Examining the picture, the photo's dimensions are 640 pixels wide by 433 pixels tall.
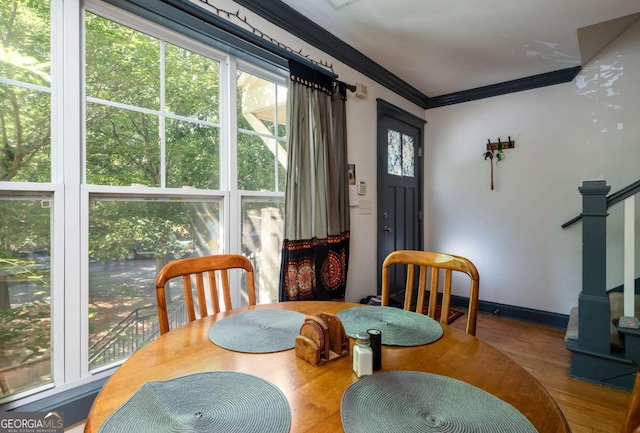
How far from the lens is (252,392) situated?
0.73 metres

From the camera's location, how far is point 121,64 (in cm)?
153

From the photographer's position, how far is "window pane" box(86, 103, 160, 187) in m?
1.44

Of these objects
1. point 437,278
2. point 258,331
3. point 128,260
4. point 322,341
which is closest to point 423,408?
point 322,341

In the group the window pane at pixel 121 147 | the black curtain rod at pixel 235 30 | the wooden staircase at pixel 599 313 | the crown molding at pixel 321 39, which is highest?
the crown molding at pixel 321 39

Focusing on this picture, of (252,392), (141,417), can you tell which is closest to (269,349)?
(252,392)

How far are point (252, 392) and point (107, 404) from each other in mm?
304

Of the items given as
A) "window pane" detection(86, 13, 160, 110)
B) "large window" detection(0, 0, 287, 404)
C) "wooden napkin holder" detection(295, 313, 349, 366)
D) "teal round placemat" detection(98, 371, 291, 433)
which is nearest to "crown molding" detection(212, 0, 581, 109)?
"large window" detection(0, 0, 287, 404)

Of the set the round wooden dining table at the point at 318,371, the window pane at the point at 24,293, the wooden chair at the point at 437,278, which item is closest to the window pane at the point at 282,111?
the wooden chair at the point at 437,278

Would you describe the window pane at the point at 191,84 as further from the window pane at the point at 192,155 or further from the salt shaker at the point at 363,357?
the salt shaker at the point at 363,357

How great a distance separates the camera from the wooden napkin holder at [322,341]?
87 cm

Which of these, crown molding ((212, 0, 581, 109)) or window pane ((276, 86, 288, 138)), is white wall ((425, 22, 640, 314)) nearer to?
crown molding ((212, 0, 581, 109))

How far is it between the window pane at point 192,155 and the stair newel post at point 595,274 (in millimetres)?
2315

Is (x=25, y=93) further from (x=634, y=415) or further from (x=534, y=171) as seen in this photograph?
(x=534, y=171)

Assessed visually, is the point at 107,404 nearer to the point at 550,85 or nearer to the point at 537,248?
the point at 537,248
